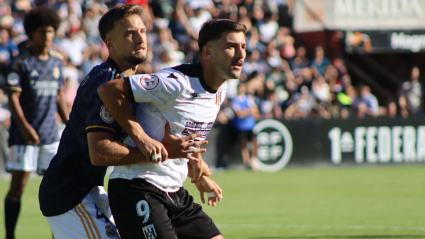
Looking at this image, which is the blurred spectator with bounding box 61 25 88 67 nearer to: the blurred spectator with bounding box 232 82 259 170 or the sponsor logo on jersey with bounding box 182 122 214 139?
the blurred spectator with bounding box 232 82 259 170

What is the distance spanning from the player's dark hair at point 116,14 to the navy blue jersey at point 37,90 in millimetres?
3174

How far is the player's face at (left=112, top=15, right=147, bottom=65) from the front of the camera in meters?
3.80

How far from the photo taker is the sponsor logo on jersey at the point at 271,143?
16.2m

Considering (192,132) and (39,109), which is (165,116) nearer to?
(192,132)

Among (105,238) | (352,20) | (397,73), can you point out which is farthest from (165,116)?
(397,73)

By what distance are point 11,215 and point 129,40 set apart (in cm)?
345

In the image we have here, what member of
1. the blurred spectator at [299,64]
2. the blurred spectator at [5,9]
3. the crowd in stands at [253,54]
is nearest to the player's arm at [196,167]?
the crowd in stands at [253,54]

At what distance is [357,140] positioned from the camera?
55.5ft

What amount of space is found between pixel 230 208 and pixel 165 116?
5822 mm

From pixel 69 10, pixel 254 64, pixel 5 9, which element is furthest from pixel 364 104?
pixel 5 9

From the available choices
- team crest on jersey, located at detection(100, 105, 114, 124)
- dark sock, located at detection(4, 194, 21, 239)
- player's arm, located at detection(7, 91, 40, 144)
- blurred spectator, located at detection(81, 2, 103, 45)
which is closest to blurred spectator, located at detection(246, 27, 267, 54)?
blurred spectator, located at detection(81, 2, 103, 45)

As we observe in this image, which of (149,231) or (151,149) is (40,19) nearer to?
(151,149)

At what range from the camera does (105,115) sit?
355 centimetres

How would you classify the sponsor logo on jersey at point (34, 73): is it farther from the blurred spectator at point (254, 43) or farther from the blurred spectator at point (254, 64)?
the blurred spectator at point (254, 43)
